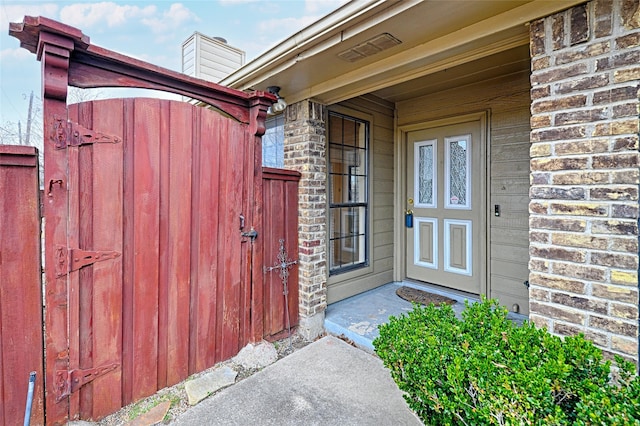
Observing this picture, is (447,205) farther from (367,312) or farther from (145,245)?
(145,245)

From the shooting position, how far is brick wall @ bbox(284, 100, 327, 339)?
10.1ft

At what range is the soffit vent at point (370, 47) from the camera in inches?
82.2

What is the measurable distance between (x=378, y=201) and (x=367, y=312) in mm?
1402

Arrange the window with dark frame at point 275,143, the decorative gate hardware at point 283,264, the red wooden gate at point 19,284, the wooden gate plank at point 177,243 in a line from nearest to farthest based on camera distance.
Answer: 1. the red wooden gate at point 19,284
2. the wooden gate plank at point 177,243
3. the decorative gate hardware at point 283,264
4. the window with dark frame at point 275,143

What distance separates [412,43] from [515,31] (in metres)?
0.61

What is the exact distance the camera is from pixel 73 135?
1.78 meters

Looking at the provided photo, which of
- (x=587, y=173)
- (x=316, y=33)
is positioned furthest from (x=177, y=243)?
(x=587, y=173)

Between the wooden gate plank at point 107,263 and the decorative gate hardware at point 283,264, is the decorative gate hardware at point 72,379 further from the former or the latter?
the decorative gate hardware at point 283,264

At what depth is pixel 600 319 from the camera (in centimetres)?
150

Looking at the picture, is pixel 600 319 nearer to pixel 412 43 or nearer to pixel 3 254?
pixel 412 43

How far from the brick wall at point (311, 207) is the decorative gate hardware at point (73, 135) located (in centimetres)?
166

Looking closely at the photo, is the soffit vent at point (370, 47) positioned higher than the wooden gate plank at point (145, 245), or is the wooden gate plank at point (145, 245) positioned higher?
the soffit vent at point (370, 47)

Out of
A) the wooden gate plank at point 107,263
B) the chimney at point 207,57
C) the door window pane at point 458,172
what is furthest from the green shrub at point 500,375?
the chimney at point 207,57

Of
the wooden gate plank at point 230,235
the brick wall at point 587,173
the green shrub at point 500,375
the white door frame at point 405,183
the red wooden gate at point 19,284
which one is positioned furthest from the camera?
the white door frame at point 405,183
